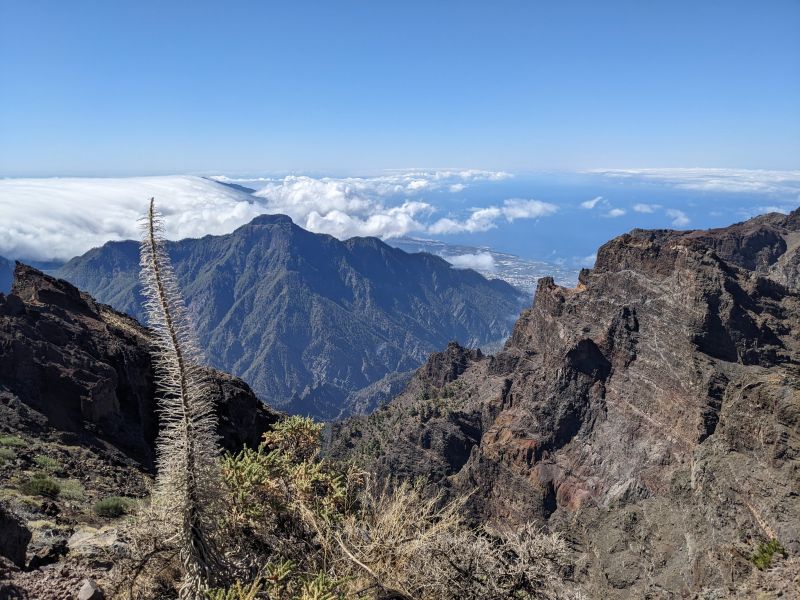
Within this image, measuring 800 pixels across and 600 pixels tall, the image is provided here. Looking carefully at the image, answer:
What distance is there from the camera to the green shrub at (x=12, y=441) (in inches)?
628

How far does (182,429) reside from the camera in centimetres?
605

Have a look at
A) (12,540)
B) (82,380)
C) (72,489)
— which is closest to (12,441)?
(72,489)

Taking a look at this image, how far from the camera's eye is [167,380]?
6305 mm

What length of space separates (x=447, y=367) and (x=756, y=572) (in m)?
96.4

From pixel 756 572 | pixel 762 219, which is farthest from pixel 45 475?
pixel 762 219

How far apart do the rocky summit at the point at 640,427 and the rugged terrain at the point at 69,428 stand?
18687 millimetres

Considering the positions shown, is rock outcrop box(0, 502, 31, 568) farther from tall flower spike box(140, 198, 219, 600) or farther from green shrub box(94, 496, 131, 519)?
green shrub box(94, 496, 131, 519)

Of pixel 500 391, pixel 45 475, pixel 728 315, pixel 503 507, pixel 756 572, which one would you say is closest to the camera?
pixel 45 475

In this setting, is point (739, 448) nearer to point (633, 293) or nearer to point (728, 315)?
point (728, 315)

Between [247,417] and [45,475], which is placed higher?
[45,475]

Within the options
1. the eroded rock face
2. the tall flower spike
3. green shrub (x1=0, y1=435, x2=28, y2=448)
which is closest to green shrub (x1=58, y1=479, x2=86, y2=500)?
green shrub (x1=0, y1=435, x2=28, y2=448)

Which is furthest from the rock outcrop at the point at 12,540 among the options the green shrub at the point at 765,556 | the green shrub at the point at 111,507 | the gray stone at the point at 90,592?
the green shrub at the point at 765,556

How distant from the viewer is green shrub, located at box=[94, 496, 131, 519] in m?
12.8

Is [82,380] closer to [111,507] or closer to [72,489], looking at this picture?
[72,489]
